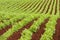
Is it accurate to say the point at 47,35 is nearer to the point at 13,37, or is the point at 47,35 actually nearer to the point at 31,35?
the point at 31,35

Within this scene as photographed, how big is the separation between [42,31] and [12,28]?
2.04m

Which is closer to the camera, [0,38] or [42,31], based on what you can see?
[0,38]

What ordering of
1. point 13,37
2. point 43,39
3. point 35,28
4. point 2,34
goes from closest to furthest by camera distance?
1. point 43,39
2. point 13,37
3. point 2,34
4. point 35,28

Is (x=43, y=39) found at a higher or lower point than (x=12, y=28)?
lower

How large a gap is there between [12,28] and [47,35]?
290 cm

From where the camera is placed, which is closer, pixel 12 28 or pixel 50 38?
pixel 50 38

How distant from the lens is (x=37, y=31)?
12844mm

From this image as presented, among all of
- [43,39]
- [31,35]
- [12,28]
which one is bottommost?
[43,39]

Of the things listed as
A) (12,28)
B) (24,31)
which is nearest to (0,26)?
(12,28)

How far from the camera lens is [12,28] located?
13719mm

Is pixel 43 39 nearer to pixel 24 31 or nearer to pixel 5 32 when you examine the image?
pixel 24 31

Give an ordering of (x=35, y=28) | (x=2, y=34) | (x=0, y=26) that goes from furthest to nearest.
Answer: (x=0, y=26)
(x=35, y=28)
(x=2, y=34)

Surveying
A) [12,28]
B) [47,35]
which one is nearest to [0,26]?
[12,28]

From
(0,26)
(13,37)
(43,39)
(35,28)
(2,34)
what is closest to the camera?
(43,39)
